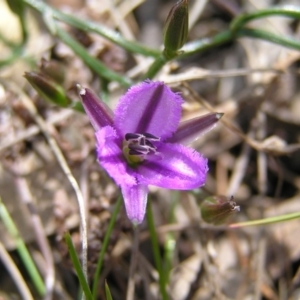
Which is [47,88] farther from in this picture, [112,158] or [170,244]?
[170,244]

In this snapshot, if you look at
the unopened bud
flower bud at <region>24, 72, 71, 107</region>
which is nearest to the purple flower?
the unopened bud

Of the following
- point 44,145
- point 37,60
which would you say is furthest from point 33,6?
point 44,145

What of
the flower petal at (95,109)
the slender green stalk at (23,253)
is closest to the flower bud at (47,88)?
the flower petal at (95,109)

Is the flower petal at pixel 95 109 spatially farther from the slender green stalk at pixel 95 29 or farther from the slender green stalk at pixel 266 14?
the slender green stalk at pixel 266 14

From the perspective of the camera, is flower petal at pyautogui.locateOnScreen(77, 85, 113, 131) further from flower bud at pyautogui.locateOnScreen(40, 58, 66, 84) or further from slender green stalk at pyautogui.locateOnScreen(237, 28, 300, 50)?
slender green stalk at pyautogui.locateOnScreen(237, 28, 300, 50)

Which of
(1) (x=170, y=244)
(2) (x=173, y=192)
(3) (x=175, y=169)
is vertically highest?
(3) (x=175, y=169)

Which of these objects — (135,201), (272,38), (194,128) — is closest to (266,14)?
(272,38)
